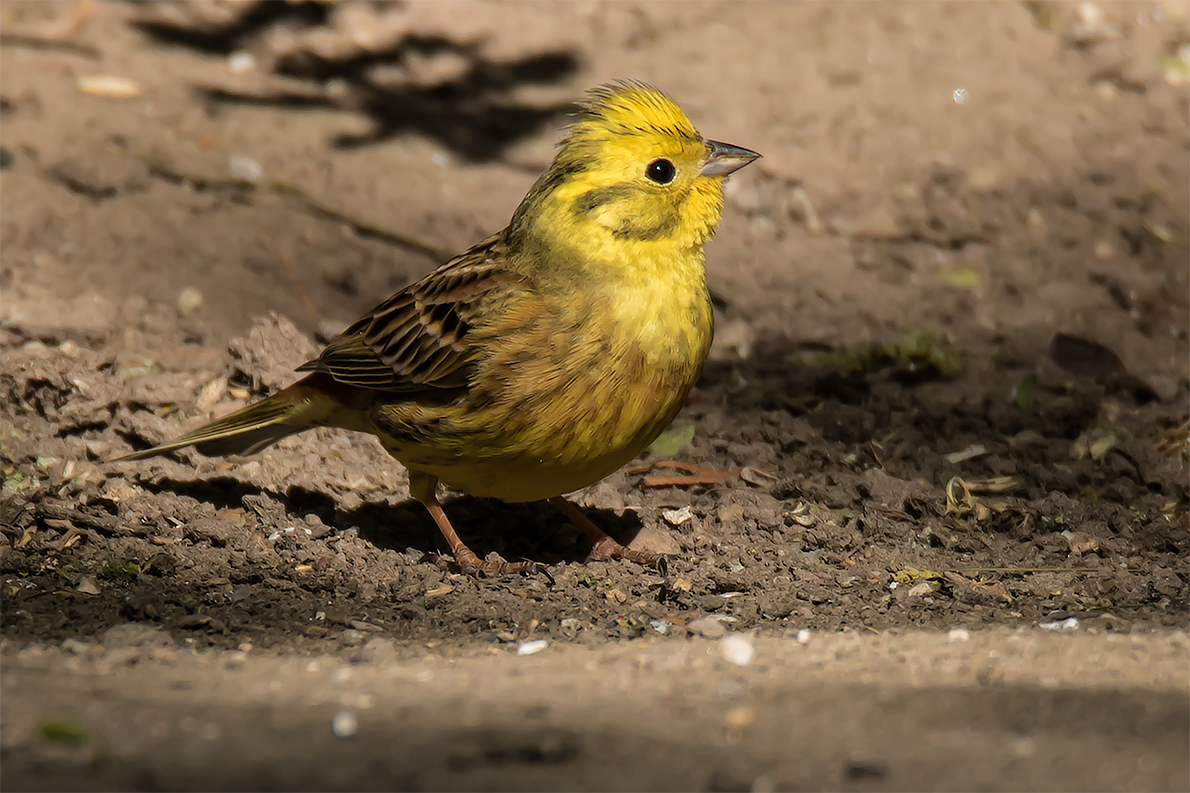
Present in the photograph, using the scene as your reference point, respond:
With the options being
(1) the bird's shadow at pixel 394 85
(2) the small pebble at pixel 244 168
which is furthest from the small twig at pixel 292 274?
(1) the bird's shadow at pixel 394 85

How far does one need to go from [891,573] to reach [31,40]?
636cm

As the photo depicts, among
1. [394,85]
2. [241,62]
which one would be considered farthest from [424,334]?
[241,62]

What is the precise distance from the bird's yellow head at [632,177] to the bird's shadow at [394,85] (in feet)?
10.1

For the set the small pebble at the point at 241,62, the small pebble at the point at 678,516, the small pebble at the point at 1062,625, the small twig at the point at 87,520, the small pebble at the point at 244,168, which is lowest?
the small twig at the point at 87,520

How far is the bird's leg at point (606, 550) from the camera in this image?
459 cm

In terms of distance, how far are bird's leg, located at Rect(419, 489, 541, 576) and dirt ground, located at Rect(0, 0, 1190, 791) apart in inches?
4.9

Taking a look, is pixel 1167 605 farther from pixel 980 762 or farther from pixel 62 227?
pixel 62 227

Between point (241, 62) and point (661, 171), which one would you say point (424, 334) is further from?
point (241, 62)

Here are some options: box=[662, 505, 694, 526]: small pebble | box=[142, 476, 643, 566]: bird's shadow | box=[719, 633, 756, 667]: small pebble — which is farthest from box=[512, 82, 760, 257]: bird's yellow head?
box=[719, 633, 756, 667]: small pebble

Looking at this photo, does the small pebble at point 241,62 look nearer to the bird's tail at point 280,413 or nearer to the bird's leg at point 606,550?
the bird's tail at point 280,413

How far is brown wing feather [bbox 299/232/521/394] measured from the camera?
4457 millimetres

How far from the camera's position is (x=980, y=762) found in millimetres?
2680

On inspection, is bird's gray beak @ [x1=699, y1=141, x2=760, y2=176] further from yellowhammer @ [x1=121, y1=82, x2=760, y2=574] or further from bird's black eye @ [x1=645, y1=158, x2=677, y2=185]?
bird's black eye @ [x1=645, y1=158, x2=677, y2=185]

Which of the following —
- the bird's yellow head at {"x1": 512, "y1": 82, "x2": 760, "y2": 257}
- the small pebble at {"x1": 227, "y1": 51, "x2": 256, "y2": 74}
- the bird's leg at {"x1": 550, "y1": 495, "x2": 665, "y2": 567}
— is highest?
the bird's yellow head at {"x1": 512, "y1": 82, "x2": 760, "y2": 257}
